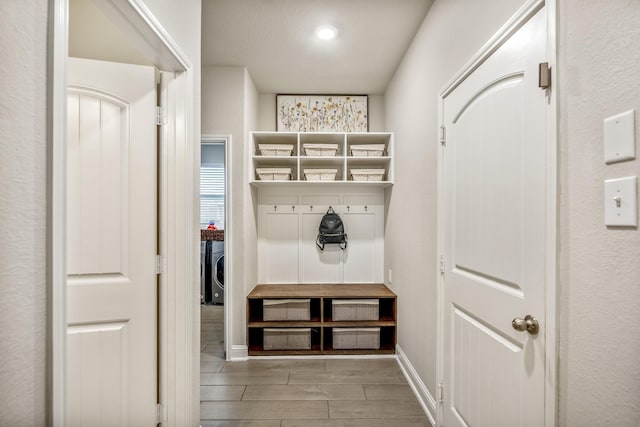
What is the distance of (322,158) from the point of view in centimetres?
306

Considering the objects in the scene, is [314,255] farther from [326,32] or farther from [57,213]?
[57,213]

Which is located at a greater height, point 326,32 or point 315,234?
point 326,32

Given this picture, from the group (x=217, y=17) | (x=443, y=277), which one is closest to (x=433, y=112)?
(x=443, y=277)

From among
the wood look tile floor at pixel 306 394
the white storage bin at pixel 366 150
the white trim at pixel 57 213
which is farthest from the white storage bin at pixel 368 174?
the white trim at pixel 57 213

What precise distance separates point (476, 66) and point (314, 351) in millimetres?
2602

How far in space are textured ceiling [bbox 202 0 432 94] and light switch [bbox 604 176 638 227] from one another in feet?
5.93

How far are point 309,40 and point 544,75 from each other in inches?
73.4

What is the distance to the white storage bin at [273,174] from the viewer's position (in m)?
3.08

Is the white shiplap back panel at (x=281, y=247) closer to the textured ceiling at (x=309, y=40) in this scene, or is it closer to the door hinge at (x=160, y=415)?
the textured ceiling at (x=309, y=40)

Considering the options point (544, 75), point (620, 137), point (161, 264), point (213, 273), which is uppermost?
point (544, 75)

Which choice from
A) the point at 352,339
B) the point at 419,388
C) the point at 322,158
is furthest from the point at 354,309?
the point at 322,158

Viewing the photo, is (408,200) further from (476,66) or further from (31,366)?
(31,366)

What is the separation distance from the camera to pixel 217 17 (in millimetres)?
2182

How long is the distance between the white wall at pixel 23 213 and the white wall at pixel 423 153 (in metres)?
1.55
